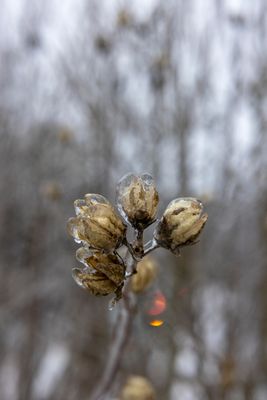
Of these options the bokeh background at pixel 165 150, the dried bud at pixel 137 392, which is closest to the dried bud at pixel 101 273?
the dried bud at pixel 137 392

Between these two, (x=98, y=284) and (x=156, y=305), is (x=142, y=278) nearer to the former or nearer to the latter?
(x=98, y=284)

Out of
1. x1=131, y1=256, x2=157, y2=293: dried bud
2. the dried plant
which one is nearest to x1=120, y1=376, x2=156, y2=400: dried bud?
x1=131, y1=256, x2=157, y2=293: dried bud

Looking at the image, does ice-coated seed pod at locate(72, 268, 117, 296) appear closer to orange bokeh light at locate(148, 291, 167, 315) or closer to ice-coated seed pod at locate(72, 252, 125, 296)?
ice-coated seed pod at locate(72, 252, 125, 296)

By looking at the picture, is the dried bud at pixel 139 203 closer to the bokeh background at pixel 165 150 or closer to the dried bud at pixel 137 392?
the dried bud at pixel 137 392

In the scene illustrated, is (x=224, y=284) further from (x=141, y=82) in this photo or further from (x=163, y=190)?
(x=141, y=82)

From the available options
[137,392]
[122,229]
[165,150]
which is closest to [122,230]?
[122,229]
